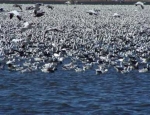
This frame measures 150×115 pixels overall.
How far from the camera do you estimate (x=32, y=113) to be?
3112 cm

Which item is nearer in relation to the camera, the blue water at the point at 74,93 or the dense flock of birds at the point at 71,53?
the blue water at the point at 74,93

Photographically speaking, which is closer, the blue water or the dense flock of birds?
the blue water

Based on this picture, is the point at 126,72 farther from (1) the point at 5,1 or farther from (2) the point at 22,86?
(1) the point at 5,1

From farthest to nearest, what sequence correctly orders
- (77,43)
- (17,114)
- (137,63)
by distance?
(77,43) < (137,63) < (17,114)

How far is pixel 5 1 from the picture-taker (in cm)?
17462

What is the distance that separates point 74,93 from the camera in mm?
36781

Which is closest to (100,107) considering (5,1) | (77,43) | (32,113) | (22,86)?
(32,113)

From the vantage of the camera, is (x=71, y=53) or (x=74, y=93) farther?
(x=71, y=53)

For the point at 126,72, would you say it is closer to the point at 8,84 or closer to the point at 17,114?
the point at 8,84

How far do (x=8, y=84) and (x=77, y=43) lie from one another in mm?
23139

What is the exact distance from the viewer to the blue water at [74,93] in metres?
31.9

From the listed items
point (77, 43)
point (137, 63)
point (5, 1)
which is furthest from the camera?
point (5, 1)

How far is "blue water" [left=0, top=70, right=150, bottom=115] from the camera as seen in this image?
31859mm

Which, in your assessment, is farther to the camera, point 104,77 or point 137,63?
point 137,63
